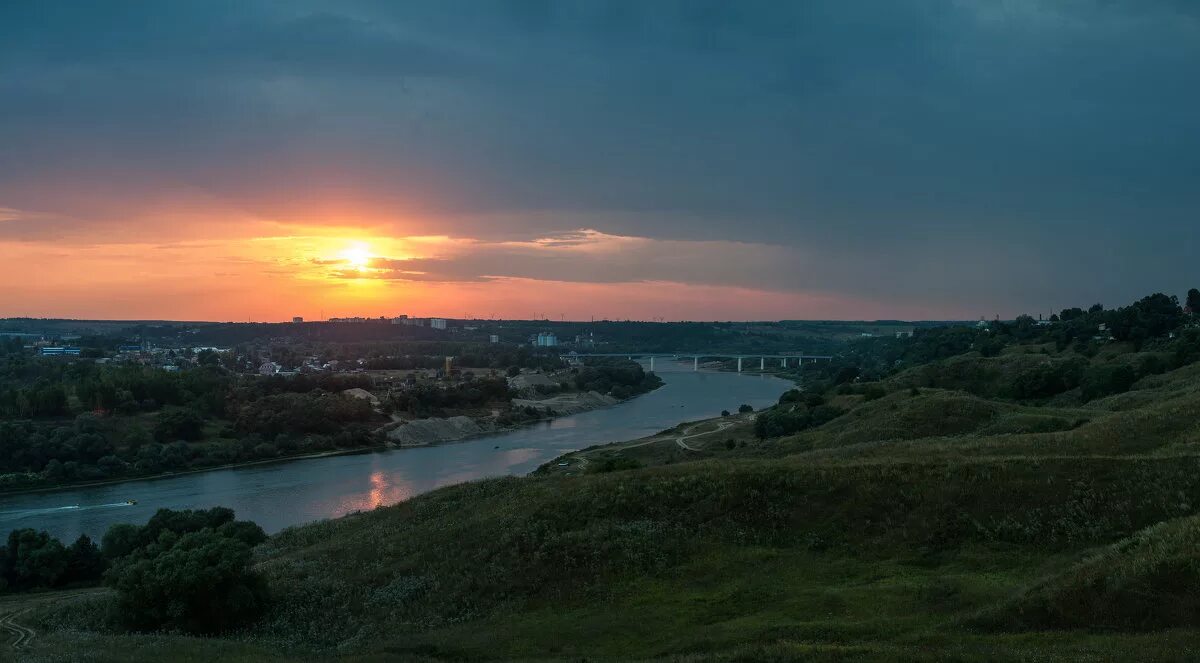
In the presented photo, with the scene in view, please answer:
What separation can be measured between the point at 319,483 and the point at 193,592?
51.7 m

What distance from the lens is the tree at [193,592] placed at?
945 inches

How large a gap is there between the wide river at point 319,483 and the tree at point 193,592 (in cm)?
3249

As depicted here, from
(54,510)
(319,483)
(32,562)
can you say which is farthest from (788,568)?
(54,510)

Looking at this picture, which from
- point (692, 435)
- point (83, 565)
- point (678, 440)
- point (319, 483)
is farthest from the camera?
point (692, 435)

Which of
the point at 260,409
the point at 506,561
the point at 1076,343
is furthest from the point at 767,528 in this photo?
the point at 260,409

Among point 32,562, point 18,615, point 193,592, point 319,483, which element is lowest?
point 319,483

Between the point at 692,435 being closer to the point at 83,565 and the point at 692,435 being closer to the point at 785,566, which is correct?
the point at 83,565

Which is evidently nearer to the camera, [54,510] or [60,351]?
[54,510]

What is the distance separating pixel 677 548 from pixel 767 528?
2521 mm

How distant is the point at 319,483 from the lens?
73.8 m

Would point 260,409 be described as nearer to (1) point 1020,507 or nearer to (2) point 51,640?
(2) point 51,640

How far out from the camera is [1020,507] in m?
21.1

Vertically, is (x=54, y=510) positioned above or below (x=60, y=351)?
below

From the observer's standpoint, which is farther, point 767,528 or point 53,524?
point 53,524
